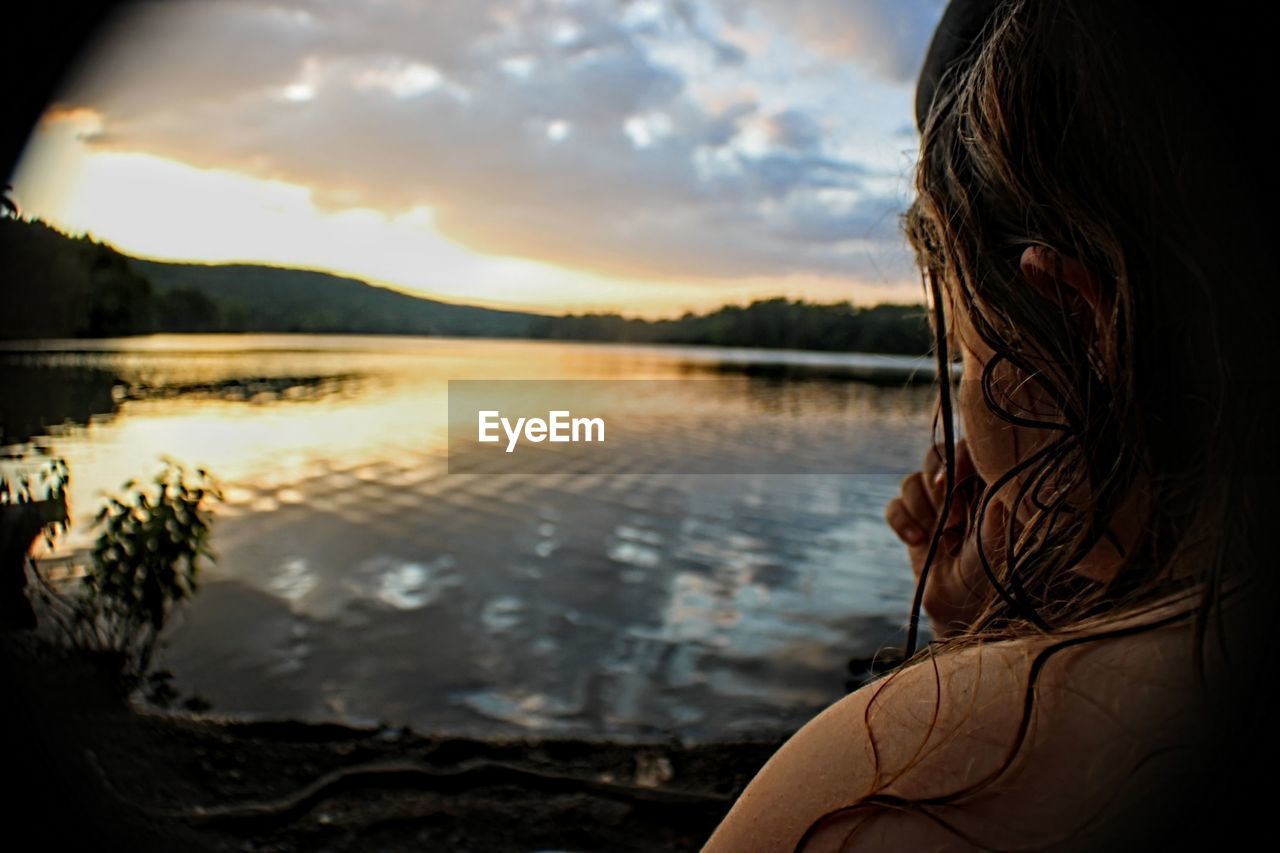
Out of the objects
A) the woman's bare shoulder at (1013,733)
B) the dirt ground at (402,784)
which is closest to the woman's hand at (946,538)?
the woman's bare shoulder at (1013,733)

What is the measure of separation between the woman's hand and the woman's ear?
441 millimetres

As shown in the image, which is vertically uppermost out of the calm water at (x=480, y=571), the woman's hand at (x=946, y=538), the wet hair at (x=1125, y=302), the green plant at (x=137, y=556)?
the wet hair at (x=1125, y=302)

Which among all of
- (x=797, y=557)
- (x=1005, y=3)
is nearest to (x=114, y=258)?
(x=1005, y=3)

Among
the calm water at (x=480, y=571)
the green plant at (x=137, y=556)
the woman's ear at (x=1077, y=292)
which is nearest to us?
the woman's ear at (x=1077, y=292)

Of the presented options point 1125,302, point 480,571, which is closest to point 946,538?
point 1125,302

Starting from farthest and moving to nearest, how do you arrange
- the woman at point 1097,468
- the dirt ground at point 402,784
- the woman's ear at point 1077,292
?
the dirt ground at point 402,784, the woman's ear at point 1077,292, the woman at point 1097,468

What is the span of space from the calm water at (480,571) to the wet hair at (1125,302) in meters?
1.54

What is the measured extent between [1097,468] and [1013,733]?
0.29 metres

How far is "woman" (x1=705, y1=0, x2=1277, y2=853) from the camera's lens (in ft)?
1.65

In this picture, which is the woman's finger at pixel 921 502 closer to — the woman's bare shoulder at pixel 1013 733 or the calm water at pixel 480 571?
the woman's bare shoulder at pixel 1013 733

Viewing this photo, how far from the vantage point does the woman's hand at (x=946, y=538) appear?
4.07 feet

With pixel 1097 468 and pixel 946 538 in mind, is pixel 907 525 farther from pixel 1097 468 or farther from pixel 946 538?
pixel 1097 468

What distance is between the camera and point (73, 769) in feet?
3.17

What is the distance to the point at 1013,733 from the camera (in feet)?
1.69
